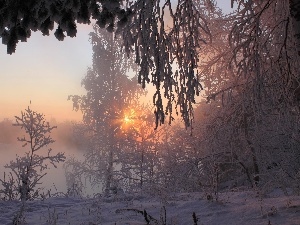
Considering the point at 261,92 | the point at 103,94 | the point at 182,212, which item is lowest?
the point at 182,212

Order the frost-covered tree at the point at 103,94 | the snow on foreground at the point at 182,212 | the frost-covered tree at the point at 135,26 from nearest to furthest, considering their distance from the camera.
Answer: the frost-covered tree at the point at 135,26 → the snow on foreground at the point at 182,212 → the frost-covered tree at the point at 103,94

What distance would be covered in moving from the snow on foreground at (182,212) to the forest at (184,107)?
0.09 metres

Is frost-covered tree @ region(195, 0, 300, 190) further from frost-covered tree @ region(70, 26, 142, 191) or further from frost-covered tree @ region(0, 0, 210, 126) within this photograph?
frost-covered tree @ region(70, 26, 142, 191)

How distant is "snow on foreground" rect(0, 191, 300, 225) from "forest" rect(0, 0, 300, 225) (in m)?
0.09

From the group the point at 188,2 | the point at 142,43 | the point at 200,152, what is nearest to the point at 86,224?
the point at 142,43

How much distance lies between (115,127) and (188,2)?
660 inches

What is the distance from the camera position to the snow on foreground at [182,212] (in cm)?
474

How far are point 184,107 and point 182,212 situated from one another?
8.15ft

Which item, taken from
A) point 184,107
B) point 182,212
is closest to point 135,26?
point 184,107

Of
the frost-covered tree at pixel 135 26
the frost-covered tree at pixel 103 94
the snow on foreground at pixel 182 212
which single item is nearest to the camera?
the frost-covered tree at pixel 135 26

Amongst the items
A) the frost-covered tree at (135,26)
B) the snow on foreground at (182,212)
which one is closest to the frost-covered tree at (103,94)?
the snow on foreground at (182,212)

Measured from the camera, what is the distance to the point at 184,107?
371 centimetres

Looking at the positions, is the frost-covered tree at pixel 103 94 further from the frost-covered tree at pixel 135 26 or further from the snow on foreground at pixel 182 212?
the frost-covered tree at pixel 135 26

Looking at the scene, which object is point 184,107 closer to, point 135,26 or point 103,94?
point 135,26
